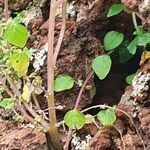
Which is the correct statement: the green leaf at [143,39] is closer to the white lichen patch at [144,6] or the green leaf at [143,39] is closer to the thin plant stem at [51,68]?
the white lichen patch at [144,6]

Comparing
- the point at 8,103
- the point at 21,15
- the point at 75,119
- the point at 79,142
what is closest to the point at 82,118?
the point at 75,119

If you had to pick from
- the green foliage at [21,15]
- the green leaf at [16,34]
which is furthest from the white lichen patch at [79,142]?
the green foliage at [21,15]

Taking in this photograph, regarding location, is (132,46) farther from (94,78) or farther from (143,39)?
(94,78)

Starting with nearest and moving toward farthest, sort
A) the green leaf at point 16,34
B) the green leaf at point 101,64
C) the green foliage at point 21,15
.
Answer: the green leaf at point 16,34, the green leaf at point 101,64, the green foliage at point 21,15

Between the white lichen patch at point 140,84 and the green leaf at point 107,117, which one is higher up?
the white lichen patch at point 140,84

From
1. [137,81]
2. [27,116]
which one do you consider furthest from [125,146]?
[27,116]

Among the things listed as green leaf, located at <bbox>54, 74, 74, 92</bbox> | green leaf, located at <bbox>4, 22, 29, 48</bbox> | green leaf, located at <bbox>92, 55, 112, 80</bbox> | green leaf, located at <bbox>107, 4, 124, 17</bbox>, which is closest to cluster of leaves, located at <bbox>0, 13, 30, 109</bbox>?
green leaf, located at <bbox>4, 22, 29, 48</bbox>

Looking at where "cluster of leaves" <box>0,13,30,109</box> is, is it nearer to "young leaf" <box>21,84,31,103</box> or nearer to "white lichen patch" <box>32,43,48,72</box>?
"young leaf" <box>21,84,31,103</box>
